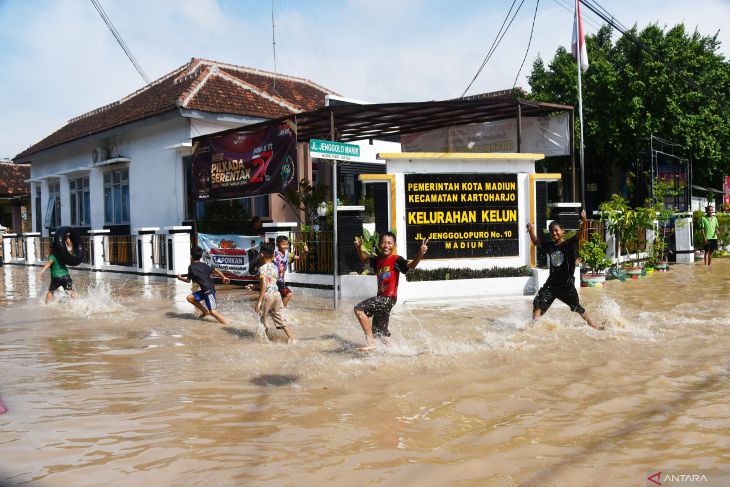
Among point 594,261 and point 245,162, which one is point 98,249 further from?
point 594,261

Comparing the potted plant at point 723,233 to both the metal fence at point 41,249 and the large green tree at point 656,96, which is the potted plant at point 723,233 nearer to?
the large green tree at point 656,96

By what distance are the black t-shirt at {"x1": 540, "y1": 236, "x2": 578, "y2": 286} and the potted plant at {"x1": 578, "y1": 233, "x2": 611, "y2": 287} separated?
6017mm

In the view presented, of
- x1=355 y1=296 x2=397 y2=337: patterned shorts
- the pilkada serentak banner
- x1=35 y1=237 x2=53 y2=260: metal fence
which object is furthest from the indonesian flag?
x1=35 y1=237 x2=53 y2=260: metal fence

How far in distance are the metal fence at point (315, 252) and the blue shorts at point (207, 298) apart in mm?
3539

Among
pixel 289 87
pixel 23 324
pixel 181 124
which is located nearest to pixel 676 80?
pixel 289 87

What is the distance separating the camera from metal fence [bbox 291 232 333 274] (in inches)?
513

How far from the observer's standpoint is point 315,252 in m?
13.4

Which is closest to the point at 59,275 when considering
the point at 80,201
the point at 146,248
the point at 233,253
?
the point at 233,253

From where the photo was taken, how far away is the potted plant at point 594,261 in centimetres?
1424

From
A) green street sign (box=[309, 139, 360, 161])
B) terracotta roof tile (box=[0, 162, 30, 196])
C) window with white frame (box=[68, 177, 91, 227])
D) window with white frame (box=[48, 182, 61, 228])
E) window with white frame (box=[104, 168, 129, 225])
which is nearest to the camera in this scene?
green street sign (box=[309, 139, 360, 161])

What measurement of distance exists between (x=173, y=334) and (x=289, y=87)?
16815 millimetres

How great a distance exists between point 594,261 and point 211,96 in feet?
39.5

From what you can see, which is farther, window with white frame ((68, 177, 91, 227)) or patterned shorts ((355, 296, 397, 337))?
window with white frame ((68, 177, 91, 227))

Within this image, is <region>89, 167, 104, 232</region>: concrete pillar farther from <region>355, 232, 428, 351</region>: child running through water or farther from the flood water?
<region>355, 232, 428, 351</region>: child running through water
